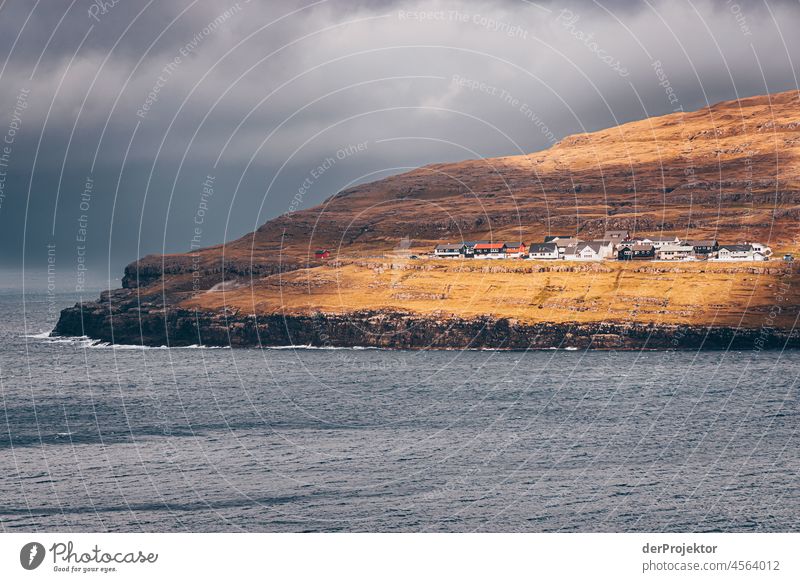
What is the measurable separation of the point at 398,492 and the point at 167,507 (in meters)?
21.3

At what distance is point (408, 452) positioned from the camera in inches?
4491

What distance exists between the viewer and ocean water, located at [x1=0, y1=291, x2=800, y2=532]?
8675cm

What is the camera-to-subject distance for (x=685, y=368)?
18962cm

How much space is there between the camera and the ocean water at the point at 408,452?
86750mm

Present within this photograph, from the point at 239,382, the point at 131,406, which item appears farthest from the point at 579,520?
the point at 239,382
